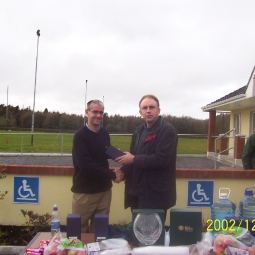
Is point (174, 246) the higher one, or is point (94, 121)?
point (94, 121)

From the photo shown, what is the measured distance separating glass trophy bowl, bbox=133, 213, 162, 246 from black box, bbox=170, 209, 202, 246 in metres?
0.12

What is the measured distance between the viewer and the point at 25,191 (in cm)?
491

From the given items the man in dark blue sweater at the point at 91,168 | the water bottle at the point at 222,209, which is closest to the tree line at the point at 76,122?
the man in dark blue sweater at the point at 91,168

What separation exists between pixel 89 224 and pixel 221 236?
198 centimetres

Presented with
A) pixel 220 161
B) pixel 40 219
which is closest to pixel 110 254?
pixel 40 219

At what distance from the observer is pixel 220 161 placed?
49.5 feet

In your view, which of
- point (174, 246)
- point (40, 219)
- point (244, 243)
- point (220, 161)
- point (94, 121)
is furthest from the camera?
point (220, 161)

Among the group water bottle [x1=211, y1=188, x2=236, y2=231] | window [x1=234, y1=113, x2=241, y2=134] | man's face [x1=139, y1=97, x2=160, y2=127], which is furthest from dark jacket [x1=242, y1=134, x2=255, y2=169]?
window [x1=234, y1=113, x2=241, y2=134]

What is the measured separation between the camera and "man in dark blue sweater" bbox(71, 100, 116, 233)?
3.36 metres

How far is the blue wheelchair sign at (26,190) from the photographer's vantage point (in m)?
4.82

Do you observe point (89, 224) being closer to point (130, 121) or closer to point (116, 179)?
point (116, 179)

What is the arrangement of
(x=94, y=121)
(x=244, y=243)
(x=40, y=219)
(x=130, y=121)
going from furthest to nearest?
(x=130, y=121), (x=40, y=219), (x=94, y=121), (x=244, y=243)

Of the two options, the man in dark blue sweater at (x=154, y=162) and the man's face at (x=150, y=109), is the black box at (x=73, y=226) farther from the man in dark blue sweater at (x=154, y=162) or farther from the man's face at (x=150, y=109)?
the man's face at (x=150, y=109)

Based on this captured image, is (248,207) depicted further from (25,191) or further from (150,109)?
(25,191)
